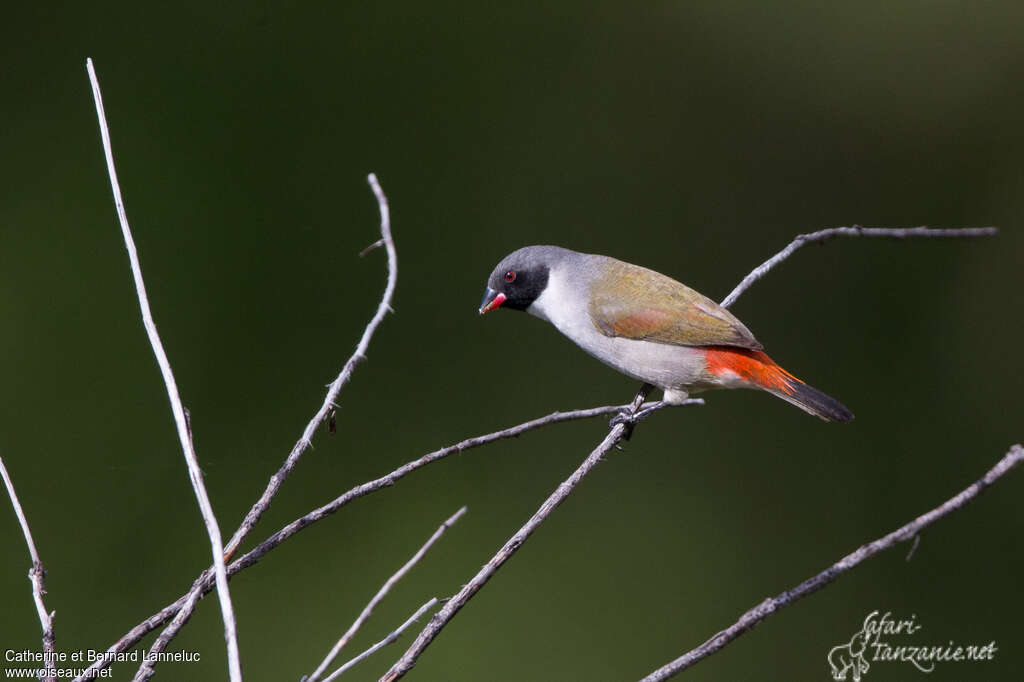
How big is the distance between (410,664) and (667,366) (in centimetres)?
175

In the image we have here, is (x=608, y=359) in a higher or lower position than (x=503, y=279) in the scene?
lower

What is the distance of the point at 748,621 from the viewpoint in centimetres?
109

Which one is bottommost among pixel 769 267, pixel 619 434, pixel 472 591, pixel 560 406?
pixel 560 406

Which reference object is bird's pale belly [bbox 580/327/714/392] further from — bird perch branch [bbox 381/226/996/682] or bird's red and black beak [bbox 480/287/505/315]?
bird perch branch [bbox 381/226/996/682]

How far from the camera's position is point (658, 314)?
279cm

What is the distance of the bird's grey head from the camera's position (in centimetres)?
303

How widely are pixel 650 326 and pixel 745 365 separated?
0.30 metres

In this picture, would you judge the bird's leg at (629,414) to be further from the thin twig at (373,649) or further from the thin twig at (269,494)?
the thin twig at (373,649)

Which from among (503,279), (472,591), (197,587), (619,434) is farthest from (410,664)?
(503,279)

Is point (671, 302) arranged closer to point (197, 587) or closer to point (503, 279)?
point (503, 279)

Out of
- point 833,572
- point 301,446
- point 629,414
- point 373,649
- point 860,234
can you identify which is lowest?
point 629,414

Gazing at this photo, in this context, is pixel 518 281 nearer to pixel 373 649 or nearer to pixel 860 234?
pixel 860 234

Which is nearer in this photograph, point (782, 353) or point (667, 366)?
point (667, 366)

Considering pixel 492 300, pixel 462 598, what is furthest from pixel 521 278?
pixel 462 598
